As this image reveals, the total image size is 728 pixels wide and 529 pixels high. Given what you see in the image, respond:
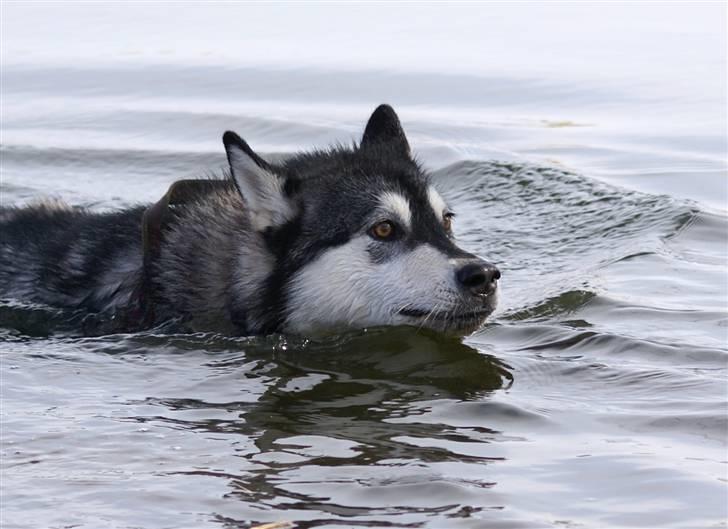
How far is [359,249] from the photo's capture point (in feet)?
26.5

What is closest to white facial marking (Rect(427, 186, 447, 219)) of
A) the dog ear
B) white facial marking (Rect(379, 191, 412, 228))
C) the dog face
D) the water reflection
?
the dog face

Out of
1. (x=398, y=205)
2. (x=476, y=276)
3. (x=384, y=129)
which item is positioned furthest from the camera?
(x=384, y=129)

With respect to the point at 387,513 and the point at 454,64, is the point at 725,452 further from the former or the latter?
the point at 454,64

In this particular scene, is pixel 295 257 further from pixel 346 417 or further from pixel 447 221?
pixel 346 417

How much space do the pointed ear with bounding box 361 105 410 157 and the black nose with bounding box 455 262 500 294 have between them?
1.42 metres

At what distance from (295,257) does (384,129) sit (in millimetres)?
1290

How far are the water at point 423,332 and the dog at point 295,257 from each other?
0.70 ft

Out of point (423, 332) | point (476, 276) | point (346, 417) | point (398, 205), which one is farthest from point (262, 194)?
point (346, 417)

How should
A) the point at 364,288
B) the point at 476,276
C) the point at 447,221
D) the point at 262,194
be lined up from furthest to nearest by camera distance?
the point at 447,221 → the point at 262,194 → the point at 364,288 → the point at 476,276

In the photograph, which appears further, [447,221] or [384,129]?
[384,129]

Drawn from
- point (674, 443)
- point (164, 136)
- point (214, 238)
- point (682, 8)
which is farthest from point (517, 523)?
point (682, 8)

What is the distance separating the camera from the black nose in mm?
7781

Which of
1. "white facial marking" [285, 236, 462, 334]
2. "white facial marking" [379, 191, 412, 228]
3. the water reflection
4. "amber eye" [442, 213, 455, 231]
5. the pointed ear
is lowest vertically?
the water reflection

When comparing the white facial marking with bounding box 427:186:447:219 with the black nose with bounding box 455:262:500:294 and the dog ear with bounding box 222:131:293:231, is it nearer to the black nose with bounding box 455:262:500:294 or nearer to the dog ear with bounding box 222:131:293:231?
the black nose with bounding box 455:262:500:294
